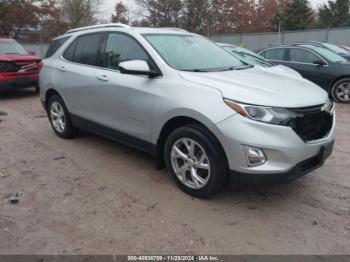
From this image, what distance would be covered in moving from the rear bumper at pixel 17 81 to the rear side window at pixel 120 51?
19.2 feet

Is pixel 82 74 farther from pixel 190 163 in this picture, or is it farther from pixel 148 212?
pixel 148 212

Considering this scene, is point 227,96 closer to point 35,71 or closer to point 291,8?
point 35,71

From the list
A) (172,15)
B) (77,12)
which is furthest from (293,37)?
(77,12)

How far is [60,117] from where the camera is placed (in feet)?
18.3

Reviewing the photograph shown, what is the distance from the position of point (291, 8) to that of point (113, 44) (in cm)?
4115

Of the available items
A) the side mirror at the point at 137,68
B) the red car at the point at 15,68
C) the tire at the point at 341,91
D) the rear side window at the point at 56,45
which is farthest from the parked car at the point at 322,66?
the red car at the point at 15,68

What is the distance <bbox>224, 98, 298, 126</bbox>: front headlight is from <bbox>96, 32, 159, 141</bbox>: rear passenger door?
1116 millimetres

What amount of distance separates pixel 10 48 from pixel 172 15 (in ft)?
83.7

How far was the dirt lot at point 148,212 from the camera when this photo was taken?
2.83 m

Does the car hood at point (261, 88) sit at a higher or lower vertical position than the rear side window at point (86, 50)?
lower

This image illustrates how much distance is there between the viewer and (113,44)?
443cm

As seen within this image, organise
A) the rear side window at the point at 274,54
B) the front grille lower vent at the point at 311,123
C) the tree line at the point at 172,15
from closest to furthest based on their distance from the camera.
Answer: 1. the front grille lower vent at the point at 311,123
2. the rear side window at the point at 274,54
3. the tree line at the point at 172,15

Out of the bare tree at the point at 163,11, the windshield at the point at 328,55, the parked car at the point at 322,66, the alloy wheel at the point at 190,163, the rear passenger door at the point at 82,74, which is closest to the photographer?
the alloy wheel at the point at 190,163

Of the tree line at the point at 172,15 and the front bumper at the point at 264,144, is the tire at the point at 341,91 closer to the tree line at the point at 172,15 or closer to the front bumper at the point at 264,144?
the front bumper at the point at 264,144
